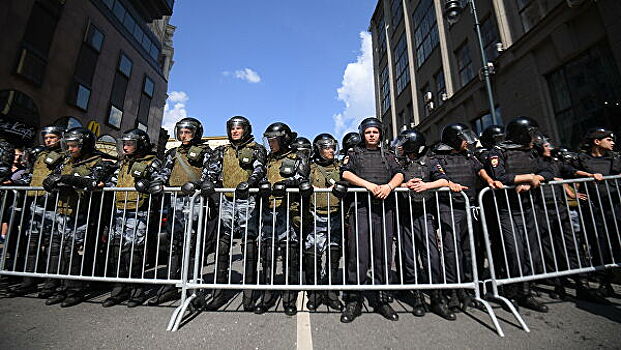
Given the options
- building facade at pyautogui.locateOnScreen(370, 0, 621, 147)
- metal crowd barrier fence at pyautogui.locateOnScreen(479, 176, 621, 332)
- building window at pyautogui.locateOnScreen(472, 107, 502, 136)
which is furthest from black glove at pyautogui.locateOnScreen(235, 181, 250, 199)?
building window at pyautogui.locateOnScreen(472, 107, 502, 136)

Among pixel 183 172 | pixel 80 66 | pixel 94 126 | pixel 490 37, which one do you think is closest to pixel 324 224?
pixel 183 172

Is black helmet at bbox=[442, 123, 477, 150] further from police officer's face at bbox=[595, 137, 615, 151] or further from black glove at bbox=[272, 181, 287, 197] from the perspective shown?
black glove at bbox=[272, 181, 287, 197]

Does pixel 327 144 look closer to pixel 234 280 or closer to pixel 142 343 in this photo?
pixel 234 280

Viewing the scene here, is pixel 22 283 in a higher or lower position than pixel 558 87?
lower

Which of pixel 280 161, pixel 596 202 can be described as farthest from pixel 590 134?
pixel 280 161

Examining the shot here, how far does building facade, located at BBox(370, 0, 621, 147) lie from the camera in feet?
22.3

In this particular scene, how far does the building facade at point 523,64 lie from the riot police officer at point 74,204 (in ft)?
35.5

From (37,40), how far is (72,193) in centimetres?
1612

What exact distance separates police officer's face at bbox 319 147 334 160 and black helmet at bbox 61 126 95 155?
3.38m

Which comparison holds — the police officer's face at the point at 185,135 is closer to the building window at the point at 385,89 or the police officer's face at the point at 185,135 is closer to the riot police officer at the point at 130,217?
→ the riot police officer at the point at 130,217

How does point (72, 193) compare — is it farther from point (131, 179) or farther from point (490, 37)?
point (490, 37)

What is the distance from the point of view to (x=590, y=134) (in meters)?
4.14

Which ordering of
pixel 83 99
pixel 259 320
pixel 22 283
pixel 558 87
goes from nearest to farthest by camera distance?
pixel 259 320 < pixel 22 283 < pixel 558 87 < pixel 83 99

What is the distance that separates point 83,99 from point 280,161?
1959 cm
